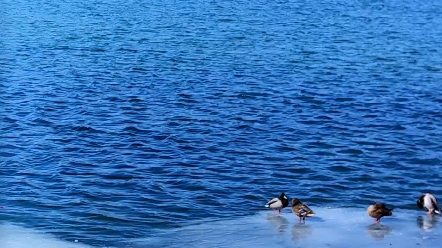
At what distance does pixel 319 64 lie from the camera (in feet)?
95.8

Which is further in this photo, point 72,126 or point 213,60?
point 213,60

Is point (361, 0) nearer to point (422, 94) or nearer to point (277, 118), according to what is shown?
point (422, 94)

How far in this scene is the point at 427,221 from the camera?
14789mm

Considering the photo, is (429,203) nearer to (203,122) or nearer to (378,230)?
(378,230)

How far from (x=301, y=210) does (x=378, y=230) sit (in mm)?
1335

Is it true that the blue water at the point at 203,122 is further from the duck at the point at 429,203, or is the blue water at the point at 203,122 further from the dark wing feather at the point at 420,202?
the duck at the point at 429,203

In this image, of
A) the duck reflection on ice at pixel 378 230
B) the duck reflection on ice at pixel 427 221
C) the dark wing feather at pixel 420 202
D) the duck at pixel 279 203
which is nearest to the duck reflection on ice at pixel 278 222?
the duck at pixel 279 203

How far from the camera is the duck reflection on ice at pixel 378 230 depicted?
45.0 ft

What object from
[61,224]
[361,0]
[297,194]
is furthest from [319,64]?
[361,0]

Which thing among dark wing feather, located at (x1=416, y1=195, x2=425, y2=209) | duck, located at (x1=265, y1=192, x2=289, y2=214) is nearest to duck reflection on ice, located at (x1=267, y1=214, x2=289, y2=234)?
duck, located at (x1=265, y1=192, x2=289, y2=214)

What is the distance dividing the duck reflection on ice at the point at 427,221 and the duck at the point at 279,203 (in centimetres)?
233

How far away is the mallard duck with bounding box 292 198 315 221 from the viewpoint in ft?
47.2

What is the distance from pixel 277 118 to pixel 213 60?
816cm

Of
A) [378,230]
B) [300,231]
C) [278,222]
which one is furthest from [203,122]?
[378,230]
